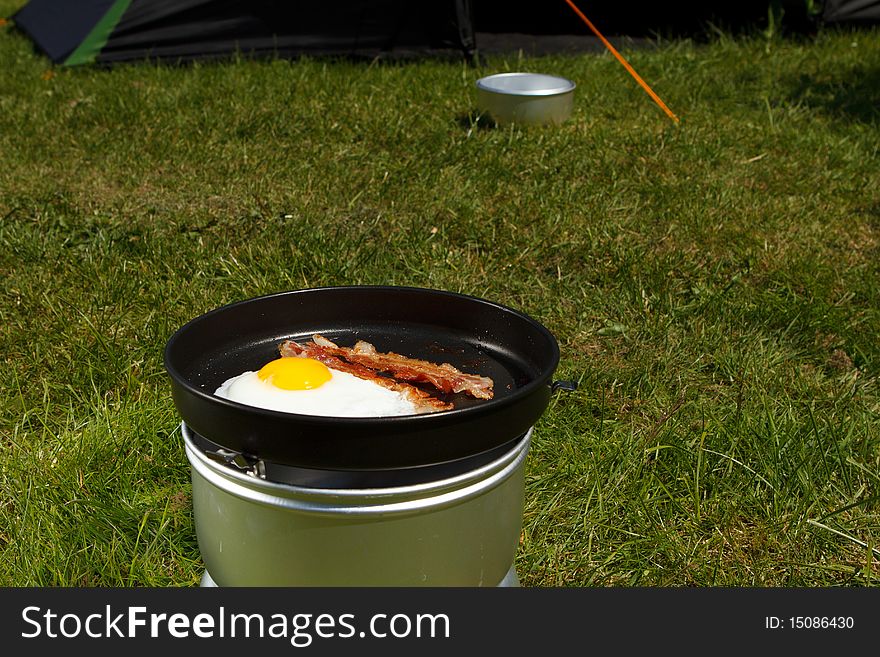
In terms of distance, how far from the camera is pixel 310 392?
1.93m

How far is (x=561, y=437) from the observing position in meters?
2.83

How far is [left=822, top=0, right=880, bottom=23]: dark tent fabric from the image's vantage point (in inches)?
279

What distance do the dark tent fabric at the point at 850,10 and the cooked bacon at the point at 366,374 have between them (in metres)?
6.35

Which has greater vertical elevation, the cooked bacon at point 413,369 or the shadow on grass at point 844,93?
the cooked bacon at point 413,369

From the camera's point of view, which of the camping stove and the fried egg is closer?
the camping stove

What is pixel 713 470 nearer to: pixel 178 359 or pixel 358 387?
pixel 358 387

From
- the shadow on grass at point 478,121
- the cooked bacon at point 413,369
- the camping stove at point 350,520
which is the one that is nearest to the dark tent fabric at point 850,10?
the shadow on grass at point 478,121

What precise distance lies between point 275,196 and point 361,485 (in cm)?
283

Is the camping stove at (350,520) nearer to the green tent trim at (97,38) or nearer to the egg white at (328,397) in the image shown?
the egg white at (328,397)

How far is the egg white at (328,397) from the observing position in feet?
6.18

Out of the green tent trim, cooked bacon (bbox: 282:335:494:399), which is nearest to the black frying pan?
cooked bacon (bbox: 282:335:494:399)

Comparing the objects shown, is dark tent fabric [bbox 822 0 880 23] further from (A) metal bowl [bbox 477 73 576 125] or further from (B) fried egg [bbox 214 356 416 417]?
(B) fried egg [bbox 214 356 416 417]

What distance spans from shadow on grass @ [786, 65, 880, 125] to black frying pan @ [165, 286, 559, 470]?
4298 mm

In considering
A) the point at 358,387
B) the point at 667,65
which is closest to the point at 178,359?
the point at 358,387
